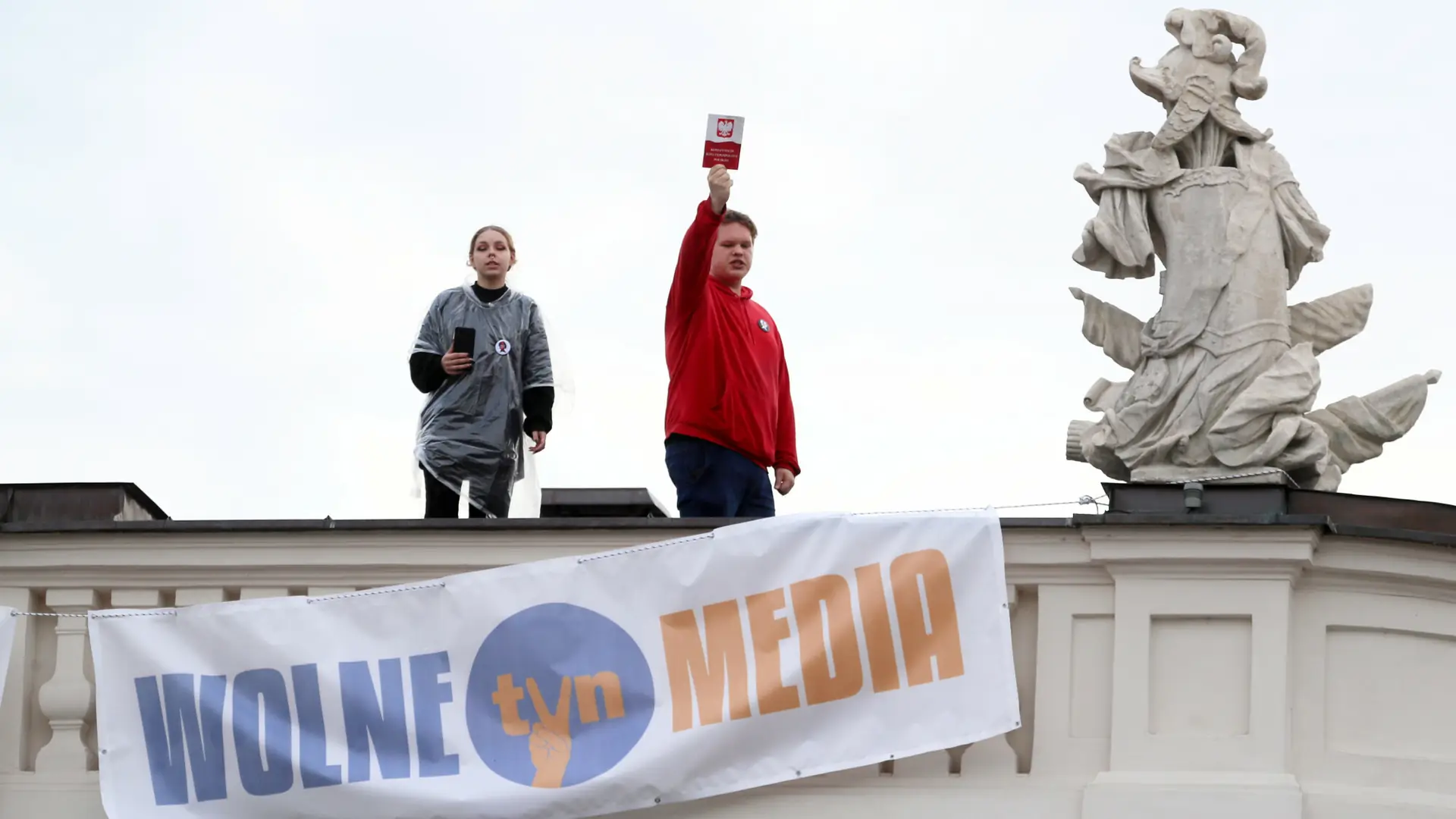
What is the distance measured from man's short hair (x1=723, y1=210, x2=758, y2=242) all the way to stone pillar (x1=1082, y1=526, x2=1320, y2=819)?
2.60 meters

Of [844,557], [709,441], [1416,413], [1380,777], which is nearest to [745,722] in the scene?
[844,557]

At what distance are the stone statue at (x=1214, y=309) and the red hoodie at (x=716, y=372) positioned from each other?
1.54 meters

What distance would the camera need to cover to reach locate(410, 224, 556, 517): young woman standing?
1338 centimetres

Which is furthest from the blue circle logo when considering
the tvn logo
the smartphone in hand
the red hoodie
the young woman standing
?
the smartphone in hand

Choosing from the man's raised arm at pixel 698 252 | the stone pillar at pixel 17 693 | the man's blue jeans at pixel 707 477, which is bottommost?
the stone pillar at pixel 17 693

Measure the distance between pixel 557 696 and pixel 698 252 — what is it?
2044 mm

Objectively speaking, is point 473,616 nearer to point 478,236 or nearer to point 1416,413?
point 478,236

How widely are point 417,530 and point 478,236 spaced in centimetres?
195

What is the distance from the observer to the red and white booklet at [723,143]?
12.1 meters

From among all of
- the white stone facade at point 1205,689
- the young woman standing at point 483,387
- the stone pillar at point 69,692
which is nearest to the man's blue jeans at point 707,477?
the young woman standing at point 483,387

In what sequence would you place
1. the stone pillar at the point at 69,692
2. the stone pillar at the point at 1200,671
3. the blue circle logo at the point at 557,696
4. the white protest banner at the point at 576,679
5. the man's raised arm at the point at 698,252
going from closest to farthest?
the stone pillar at the point at 1200,671
the white protest banner at the point at 576,679
the blue circle logo at the point at 557,696
the man's raised arm at the point at 698,252
the stone pillar at the point at 69,692

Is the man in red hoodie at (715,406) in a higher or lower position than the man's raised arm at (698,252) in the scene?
lower

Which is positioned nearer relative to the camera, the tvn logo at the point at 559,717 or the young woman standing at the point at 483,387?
the tvn logo at the point at 559,717

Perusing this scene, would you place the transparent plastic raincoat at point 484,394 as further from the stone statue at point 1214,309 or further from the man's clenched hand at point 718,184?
the stone statue at point 1214,309
